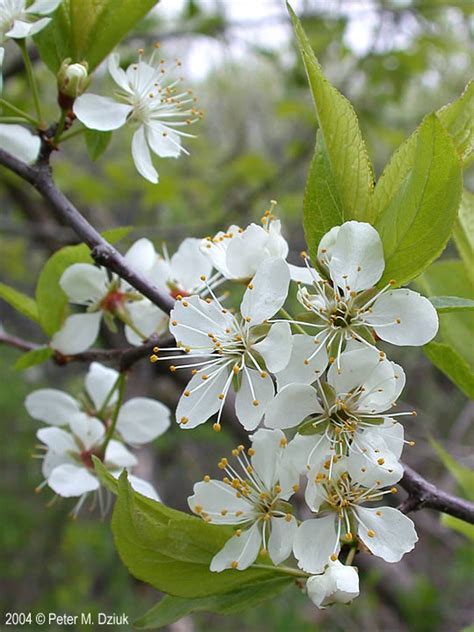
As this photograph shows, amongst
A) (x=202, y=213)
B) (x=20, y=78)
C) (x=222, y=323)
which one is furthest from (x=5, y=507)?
(x=222, y=323)

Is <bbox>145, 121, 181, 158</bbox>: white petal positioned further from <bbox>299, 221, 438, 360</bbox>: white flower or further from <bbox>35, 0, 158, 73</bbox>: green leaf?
<bbox>299, 221, 438, 360</bbox>: white flower

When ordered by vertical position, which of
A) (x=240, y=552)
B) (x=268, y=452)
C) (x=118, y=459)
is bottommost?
(x=118, y=459)

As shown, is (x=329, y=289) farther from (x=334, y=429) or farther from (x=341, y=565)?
(x=341, y=565)

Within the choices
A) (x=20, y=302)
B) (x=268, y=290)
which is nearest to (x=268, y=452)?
(x=268, y=290)

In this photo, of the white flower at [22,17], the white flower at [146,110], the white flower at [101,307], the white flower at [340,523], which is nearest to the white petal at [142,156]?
the white flower at [146,110]

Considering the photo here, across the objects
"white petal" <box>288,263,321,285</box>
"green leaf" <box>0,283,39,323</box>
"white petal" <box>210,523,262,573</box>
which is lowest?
"white petal" <box>210,523,262,573</box>

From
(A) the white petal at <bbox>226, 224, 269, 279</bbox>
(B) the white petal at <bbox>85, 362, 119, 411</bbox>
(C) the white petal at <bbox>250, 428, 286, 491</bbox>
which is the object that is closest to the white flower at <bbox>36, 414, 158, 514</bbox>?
(B) the white petal at <bbox>85, 362, 119, 411</bbox>

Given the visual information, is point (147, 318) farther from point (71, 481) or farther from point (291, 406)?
point (291, 406)
